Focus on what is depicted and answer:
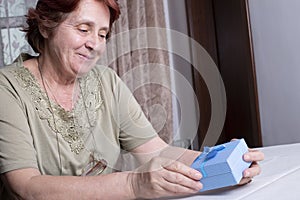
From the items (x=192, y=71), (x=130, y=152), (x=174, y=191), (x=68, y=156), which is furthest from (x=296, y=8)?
(x=174, y=191)

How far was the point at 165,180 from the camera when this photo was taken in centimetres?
103

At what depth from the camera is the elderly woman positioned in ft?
3.99

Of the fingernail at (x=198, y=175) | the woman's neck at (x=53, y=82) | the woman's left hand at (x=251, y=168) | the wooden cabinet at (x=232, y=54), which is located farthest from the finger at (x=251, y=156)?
the wooden cabinet at (x=232, y=54)

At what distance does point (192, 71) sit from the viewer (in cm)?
339

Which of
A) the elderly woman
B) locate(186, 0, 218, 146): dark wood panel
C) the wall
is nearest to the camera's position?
the elderly woman

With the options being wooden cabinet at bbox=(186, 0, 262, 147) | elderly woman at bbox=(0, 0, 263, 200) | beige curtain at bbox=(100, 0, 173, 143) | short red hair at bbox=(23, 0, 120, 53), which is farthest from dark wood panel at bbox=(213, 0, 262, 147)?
short red hair at bbox=(23, 0, 120, 53)

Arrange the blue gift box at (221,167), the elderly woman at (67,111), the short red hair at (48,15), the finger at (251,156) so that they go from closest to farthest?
the blue gift box at (221,167), the finger at (251,156), the elderly woman at (67,111), the short red hair at (48,15)

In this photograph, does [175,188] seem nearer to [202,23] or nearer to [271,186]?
[271,186]

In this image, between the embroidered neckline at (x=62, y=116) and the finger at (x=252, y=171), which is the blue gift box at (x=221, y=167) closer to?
the finger at (x=252, y=171)

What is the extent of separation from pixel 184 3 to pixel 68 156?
2.31 metres

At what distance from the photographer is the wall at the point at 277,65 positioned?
2990mm

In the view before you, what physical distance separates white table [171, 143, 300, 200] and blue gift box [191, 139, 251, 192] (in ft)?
0.09

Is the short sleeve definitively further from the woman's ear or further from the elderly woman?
the woman's ear

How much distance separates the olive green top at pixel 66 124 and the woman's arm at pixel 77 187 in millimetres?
76
